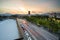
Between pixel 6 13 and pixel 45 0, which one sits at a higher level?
pixel 45 0

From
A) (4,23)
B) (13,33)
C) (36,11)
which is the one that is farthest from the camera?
(4,23)

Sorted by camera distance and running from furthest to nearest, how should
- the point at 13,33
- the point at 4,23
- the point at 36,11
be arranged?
the point at 4,23
the point at 36,11
the point at 13,33

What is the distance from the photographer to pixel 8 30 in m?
3.83

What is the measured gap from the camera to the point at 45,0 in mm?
4180

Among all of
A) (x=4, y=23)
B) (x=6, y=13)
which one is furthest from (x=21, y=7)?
(x=4, y=23)

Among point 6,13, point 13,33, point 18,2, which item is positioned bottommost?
point 13,33

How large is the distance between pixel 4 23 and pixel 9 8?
0.50 meters

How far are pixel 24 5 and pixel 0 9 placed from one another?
0.62 metres

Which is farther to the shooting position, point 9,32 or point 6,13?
point 6,13

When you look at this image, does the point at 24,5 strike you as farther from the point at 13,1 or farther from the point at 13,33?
the point at 13,33

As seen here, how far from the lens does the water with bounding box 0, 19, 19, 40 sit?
3323 mm

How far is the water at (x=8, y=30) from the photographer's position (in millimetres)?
3323

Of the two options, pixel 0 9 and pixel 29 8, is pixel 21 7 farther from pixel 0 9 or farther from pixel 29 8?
pixel 0 9

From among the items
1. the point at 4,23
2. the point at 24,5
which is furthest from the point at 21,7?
the point at 4,23
